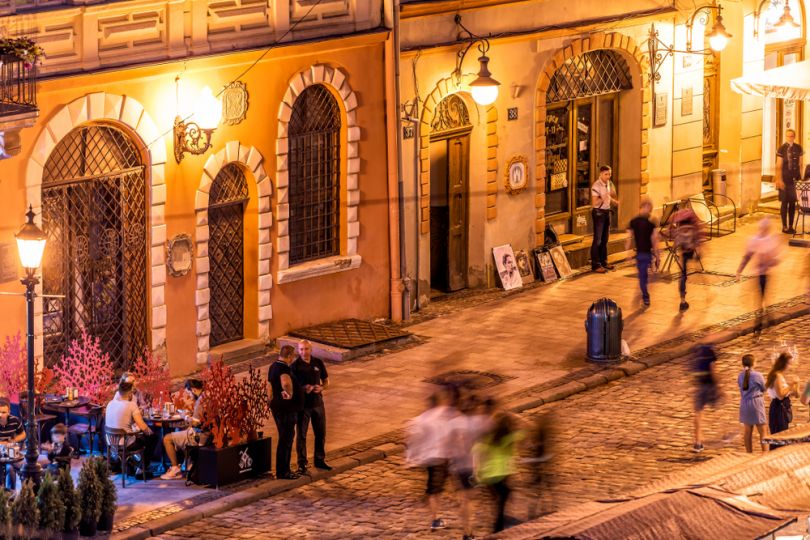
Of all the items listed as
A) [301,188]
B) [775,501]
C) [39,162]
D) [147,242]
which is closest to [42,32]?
[39,162]

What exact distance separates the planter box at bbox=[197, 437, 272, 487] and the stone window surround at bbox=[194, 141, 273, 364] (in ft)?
14.4

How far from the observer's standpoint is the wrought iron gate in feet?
76.5

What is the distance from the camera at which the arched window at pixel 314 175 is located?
2431 cm

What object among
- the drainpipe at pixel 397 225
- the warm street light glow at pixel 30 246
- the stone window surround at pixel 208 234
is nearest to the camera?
the warm street light glow at pixel 30 246

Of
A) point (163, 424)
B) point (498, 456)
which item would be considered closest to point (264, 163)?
point (163, 424)

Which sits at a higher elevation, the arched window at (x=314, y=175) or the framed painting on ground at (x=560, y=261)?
the arched window at (x=314, y=175)

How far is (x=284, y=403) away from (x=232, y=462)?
2.58 ft

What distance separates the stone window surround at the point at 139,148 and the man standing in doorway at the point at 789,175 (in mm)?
12624

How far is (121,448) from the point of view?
18250 millimetres

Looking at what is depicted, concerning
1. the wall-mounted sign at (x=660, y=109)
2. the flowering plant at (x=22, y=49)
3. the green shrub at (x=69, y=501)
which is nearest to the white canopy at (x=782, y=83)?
the wall-mounted sign at (x=660, y=109)

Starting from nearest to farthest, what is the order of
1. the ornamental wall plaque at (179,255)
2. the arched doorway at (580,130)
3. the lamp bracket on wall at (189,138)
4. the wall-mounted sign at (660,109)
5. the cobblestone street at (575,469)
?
the cobblestone street at (575,469), the lamp bracket on wall at (189,138), the ornamental wall plaque at (179,255), the arched doorway at (580,130), the wall-mounted sign at (660,109)

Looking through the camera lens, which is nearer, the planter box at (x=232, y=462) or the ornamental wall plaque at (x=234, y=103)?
the planter box at (x=232, y=462)

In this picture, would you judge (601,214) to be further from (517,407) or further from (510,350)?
(517,407)

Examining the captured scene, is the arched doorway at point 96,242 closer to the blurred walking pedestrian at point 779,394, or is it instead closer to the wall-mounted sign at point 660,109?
the blurred walking pedestrian at point 779,394
